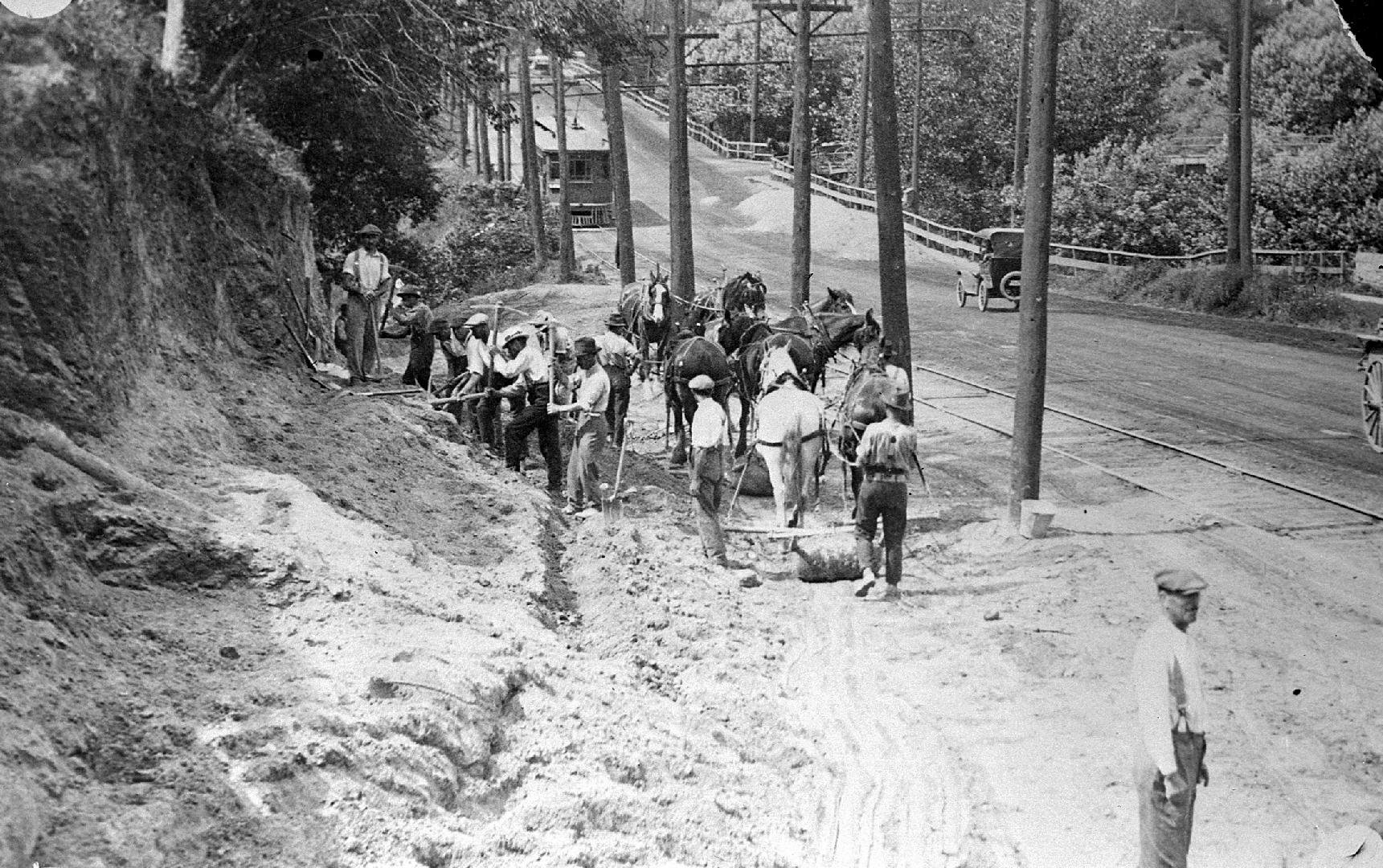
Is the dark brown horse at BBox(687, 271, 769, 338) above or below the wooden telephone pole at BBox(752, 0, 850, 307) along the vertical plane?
below

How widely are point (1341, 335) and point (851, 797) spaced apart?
2302 centimetres

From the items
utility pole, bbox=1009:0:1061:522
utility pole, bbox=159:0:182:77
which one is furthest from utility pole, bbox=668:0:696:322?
utility pole, bbox=159:0:182:77

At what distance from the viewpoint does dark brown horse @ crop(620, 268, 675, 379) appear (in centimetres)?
2066

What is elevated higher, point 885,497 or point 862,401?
point 862,401

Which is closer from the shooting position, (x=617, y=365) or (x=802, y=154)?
(x=617, y=365)

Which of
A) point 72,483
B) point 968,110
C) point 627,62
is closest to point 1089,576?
point 72,483

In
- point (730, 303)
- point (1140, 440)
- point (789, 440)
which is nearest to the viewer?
point (789, 440)

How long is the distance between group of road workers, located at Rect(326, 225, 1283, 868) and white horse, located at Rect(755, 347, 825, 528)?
7 centimetres

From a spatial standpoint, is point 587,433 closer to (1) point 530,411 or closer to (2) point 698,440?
(1) point 530,411

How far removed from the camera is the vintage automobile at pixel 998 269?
32.8 m

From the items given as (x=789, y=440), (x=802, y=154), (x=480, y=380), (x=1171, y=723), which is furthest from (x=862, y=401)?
(x=802, y=154)

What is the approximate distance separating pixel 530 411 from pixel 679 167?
14267 mm

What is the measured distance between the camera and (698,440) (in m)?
13.0

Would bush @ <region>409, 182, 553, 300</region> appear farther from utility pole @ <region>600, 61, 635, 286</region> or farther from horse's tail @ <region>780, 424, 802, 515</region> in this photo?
horse's tail @ <region>780, 424, 802, 515</region>
